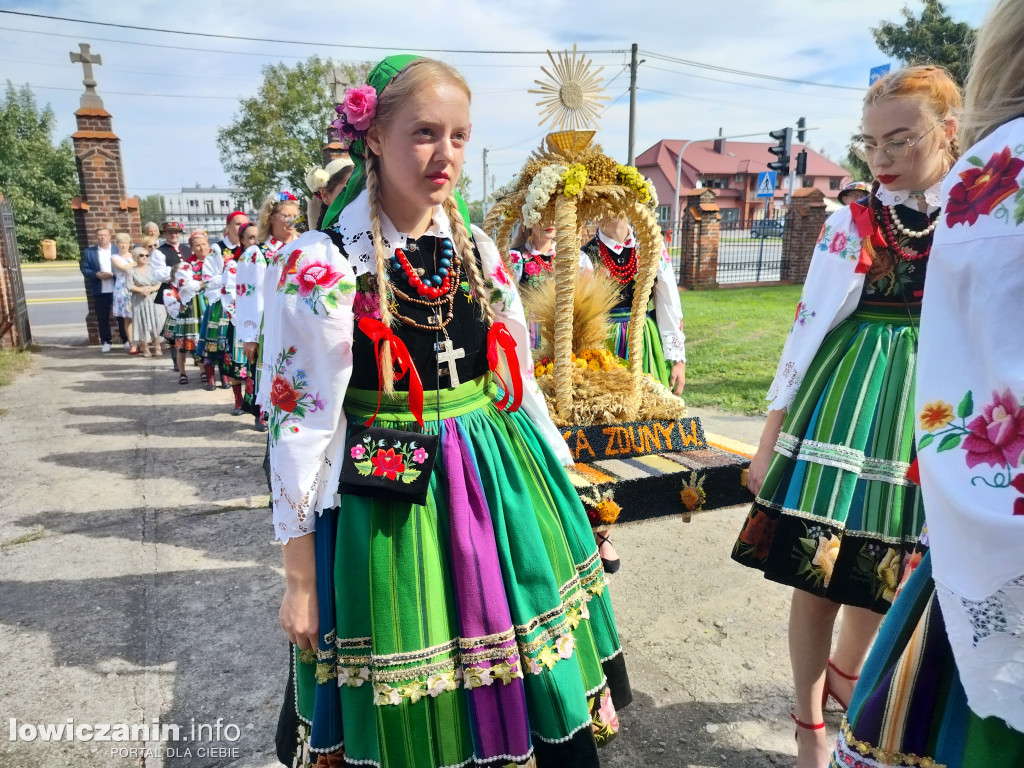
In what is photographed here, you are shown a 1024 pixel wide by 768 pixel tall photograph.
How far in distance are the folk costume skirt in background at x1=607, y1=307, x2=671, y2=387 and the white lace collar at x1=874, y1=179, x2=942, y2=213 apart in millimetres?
1550

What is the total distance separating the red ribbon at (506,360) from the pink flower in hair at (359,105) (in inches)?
24.9

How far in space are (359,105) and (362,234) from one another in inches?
12.1

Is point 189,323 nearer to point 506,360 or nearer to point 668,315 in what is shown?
point 668,315

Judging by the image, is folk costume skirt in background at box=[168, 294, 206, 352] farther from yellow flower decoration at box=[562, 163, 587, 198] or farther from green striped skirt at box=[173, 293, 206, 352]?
yellow flower decoration at box=[562, 163, 587, 198]

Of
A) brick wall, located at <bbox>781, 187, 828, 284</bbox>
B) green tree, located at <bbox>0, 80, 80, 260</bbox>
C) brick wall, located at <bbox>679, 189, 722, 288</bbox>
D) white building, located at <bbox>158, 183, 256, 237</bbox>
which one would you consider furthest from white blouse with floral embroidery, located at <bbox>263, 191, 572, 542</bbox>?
white building, located at <bbox>158, 183, 256, 237</bbox>

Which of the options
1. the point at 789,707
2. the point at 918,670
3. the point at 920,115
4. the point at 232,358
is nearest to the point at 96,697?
the point at 789,707

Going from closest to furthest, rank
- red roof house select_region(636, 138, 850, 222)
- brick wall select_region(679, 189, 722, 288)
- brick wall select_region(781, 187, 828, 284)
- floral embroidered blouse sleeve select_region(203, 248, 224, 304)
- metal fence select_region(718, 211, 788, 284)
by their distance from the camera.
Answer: floral embroidered blouse sleeve select_region(203, 248, 224, 304), brick wall select_region(679, 189, 722, 288), brick wall select_region(781, 187, 828, 284), metal fence select_region(718, 211, 788, 284), red roof house select_region(636, 138, 850, 222)

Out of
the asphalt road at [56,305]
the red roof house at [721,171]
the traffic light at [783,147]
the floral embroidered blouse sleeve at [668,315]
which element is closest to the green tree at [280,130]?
the asphalt road at [56,305]

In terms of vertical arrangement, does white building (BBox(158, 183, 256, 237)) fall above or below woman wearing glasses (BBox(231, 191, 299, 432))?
Answer: above

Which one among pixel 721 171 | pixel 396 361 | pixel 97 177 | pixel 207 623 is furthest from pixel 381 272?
pixel 721 171

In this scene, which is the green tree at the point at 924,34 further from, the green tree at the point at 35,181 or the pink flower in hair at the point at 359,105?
the green tree at the point at 35,181

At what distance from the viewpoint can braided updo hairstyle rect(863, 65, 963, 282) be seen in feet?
6.52

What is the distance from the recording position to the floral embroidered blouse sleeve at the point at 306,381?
63.1 inches

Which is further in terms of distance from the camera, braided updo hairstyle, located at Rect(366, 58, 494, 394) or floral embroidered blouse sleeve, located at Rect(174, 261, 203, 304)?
floral embroidered blouse sleeve, located at Rect(174, 261, 203, 304)
